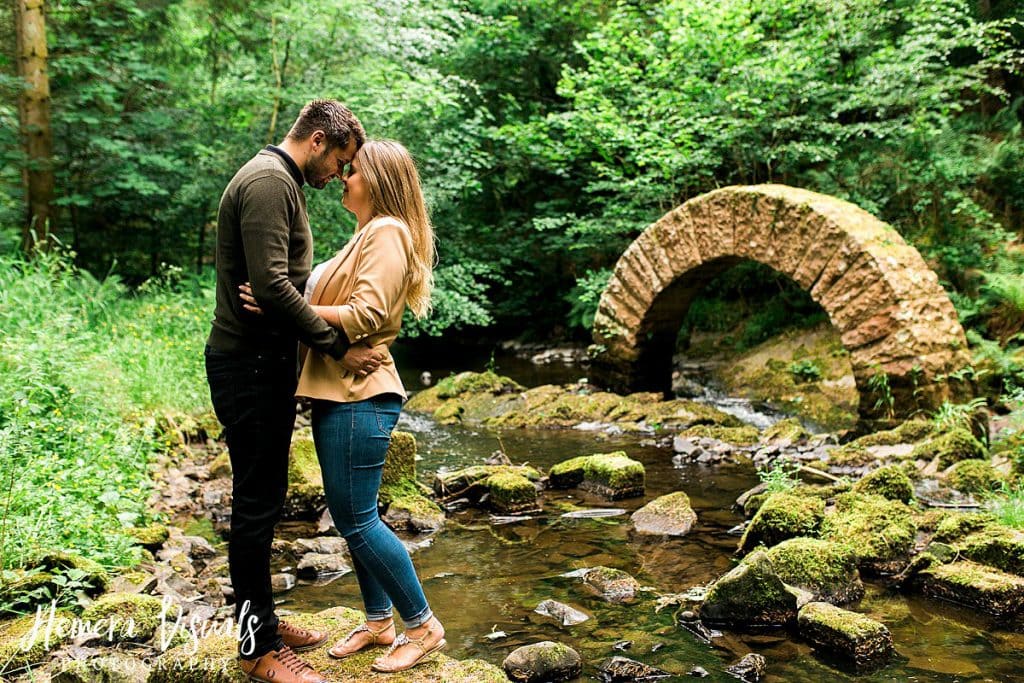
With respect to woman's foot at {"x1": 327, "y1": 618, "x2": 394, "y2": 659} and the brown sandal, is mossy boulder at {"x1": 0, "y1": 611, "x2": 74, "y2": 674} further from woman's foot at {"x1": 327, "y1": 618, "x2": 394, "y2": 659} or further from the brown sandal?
the brown sandal

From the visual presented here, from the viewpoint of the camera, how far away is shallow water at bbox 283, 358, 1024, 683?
346 cm

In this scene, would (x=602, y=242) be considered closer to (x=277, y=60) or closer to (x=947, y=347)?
(x=277, y=60)

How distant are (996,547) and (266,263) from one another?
395cm

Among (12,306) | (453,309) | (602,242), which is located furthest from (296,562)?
(602,242)

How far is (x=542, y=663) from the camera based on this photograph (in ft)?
11.0

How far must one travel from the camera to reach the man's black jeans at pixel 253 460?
8.76ft

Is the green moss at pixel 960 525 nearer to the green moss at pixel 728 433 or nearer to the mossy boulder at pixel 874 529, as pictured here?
the mossy boulder at pixel 874 529

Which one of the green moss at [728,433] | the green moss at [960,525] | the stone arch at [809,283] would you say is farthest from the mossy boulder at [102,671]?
the stone arch at [809,283]

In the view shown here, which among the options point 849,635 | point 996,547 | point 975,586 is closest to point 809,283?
point 996,547

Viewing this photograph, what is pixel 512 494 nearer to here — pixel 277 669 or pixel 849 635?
pixel 849 635

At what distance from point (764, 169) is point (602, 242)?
308cm

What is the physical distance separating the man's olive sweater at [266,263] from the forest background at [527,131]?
15.1 feet

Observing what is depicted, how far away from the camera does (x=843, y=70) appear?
11938 millimetres

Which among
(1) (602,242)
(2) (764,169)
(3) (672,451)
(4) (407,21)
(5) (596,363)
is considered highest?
(4) (407,21)
